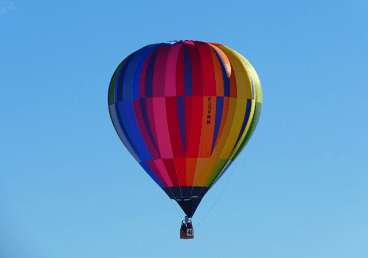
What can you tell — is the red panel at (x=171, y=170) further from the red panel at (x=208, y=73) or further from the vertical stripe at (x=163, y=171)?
the red panel at (x=208, y=73)

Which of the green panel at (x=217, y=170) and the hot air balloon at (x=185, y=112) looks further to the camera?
the green panel at (x=217, y=170)

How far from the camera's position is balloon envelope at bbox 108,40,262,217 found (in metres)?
114

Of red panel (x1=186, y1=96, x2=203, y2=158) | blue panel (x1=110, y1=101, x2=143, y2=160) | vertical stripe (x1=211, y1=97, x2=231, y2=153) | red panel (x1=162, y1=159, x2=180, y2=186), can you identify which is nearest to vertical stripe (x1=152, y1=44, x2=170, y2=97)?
red panel (x1=186, y1=96, x2=203, y2=158)

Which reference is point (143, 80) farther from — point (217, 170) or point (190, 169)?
point (217, 170)

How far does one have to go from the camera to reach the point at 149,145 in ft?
376

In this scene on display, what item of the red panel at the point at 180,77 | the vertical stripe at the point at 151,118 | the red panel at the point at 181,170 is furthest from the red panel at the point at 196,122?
the vertical stripe at the point at 151,118

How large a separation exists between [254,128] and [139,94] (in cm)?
595

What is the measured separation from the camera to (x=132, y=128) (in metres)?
115

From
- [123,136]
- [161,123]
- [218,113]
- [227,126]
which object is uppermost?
[218,113]

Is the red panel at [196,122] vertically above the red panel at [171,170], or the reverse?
the red panel at [196,122]

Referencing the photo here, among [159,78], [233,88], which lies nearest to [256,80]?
[233,88]

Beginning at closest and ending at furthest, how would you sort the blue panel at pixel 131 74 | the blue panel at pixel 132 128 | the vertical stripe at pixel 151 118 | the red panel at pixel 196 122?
the red panel at pixel 196 122, the vertical stripe at pixel 151 118, the blue panel at pixel 132 128, the blue panel at pixel 131 74

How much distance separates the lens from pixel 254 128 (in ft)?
382

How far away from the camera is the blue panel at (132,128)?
115 meters
